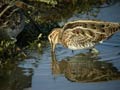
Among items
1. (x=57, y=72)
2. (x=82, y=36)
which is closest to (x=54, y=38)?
(x=82, y=36)

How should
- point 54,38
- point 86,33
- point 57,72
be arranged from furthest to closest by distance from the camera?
1. point 54,38
2. point 86,33
3. point 57,72

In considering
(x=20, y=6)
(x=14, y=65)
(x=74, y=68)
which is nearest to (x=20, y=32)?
(x=20, y=6)

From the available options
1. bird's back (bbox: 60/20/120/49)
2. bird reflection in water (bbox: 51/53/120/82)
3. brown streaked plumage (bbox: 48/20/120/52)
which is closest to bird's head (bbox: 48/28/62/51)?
brown streaked plumage (bbox: 48/20/120/52)

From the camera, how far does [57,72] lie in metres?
7.75

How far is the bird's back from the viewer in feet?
27.5

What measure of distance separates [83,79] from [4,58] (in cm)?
180

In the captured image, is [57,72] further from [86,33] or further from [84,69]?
[86,33]

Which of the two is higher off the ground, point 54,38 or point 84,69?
point 54,38

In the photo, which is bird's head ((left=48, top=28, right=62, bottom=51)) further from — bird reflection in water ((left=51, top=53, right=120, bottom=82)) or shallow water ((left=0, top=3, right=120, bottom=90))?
bird reflection in water ((left=51, top=53, right=120, bottom=82))

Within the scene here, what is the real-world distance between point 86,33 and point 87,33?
2 cm

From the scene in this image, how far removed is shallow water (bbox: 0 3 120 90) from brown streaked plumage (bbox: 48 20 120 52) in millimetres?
212

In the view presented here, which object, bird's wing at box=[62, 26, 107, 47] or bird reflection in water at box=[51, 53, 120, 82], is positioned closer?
bird reflection in water at box=[51, 53, 120, 82]

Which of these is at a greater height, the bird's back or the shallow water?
the bird's back

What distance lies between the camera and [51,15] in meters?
11.6
